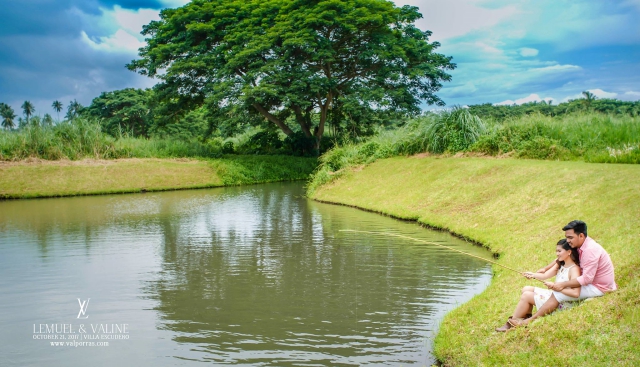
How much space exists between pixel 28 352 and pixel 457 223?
34.0 ft

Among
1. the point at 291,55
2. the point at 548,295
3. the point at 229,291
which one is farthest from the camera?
the point at 291,55

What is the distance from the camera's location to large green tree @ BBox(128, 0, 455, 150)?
32844 millimetres

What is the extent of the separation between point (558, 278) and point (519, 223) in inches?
247

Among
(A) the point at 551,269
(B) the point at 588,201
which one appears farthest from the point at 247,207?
(A) the point at 551,269

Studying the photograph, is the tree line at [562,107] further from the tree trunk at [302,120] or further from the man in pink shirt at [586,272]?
the man in pink shirt at [586,272]

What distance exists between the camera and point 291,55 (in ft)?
113

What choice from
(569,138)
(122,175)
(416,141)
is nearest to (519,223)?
(569,138)

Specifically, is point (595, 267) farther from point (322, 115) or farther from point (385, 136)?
point (322, 115)

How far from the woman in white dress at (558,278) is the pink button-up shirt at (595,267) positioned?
0.37 ft

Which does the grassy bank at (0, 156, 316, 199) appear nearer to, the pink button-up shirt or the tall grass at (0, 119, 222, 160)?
the tall grass at (0, 119, 222, 160)

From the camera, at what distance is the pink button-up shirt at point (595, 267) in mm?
5605

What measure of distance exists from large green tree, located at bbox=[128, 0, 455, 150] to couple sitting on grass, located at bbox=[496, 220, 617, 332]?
2719 cm

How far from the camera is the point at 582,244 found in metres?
5.72

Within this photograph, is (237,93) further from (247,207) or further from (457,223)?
(457,223)
